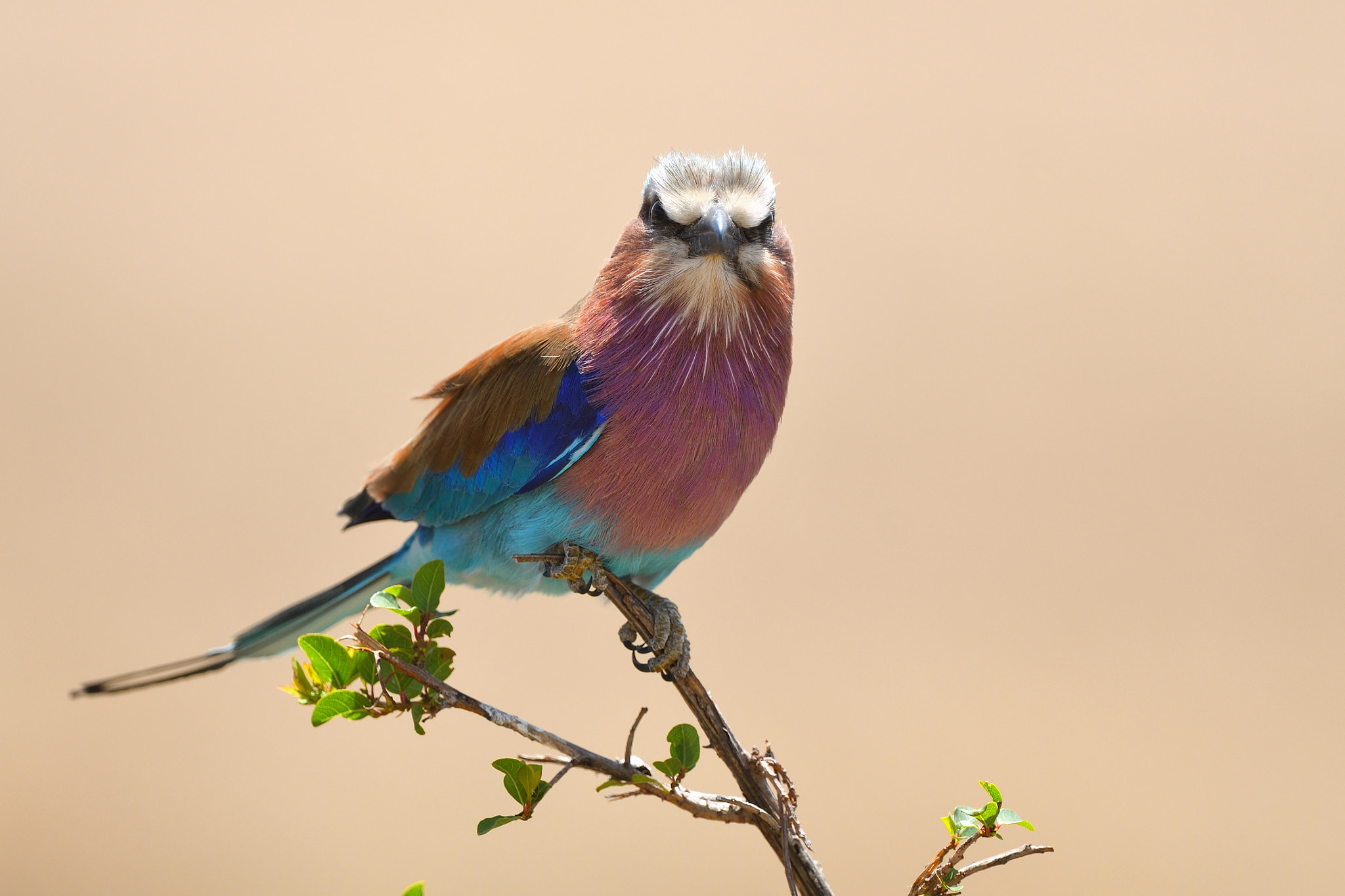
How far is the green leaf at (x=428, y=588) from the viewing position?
1.53 meters

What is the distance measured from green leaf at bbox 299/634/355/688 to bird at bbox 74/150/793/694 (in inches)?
20.2

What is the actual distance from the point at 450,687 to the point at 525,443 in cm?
64

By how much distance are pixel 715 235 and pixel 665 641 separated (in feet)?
→ 2.48

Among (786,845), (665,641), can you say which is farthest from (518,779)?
(665,641)

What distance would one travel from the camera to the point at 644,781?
1.46m

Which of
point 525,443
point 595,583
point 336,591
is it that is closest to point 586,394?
point 525,443

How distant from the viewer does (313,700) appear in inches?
61.0

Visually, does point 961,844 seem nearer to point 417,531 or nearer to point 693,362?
point 693,362

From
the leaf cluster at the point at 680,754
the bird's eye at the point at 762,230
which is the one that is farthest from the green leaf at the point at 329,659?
the bird's eye at the point at 762,230

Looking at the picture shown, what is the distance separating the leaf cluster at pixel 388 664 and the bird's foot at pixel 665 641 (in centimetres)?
47

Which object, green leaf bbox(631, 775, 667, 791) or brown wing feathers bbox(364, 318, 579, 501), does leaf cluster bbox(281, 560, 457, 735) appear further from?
brown wing feathers bbox(364, 318, 579, 501)

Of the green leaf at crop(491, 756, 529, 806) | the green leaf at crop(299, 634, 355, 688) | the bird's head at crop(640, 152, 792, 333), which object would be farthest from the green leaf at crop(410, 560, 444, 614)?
the bird's head at crop(640, 152, 792, 333)

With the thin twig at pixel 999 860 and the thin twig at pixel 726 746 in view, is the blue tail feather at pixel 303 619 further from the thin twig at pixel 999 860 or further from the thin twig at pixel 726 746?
the thin twig at pixel 999 860

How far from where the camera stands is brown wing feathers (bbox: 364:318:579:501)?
2.05 metres
